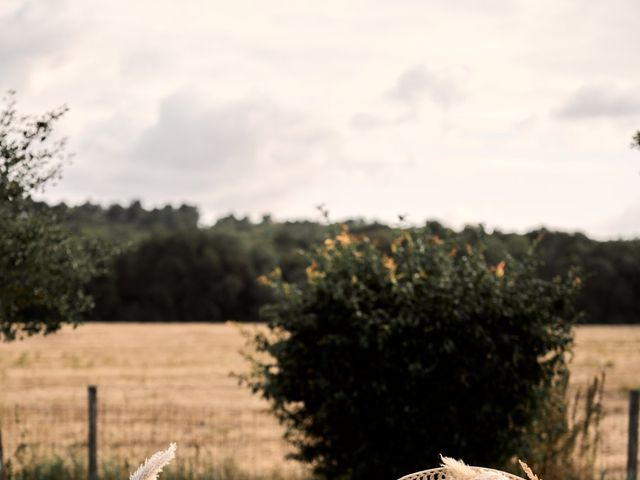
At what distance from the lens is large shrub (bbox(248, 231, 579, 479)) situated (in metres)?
9.23

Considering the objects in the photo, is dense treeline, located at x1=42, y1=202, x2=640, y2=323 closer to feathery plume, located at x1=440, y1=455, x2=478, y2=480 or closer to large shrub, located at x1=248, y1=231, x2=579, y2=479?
large shrub, located at x1=248, y1=231, x2=579, y2=479

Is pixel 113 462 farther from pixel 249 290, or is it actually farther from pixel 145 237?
pixel 145 237

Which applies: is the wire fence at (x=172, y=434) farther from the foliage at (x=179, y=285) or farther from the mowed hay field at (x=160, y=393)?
the foliage at (x=179, y=285)

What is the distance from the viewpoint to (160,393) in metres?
26.8

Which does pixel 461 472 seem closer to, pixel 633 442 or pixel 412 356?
pixel 412 356

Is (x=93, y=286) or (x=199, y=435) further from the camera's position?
(x=93, y=286)

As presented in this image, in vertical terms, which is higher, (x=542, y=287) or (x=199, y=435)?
(x=542, y=287)

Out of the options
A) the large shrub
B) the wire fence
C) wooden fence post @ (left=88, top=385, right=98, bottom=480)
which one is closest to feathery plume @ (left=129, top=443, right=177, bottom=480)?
the large shrub

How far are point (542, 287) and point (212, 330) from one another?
48.4 metres

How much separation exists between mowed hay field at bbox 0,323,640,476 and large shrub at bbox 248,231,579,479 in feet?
3.56

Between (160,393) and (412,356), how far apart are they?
61.3ft

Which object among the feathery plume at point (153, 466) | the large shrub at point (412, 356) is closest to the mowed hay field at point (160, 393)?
the large shrub at point (412, 356)

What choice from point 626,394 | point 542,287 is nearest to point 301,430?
point 542,287

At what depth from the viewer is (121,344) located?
4609cm
